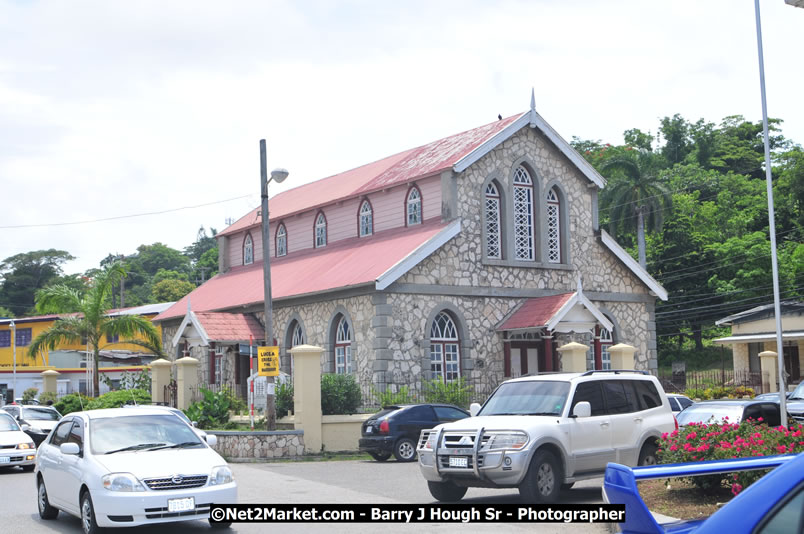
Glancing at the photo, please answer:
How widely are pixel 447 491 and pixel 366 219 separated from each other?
20.5 meters

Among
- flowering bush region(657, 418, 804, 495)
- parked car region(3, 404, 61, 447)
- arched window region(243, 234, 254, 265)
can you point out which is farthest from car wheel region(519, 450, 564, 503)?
arched window region(243, 234, 254, 265)

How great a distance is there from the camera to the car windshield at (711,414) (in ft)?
60.0

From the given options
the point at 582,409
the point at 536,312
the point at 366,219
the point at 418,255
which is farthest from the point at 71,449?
the point at 366,219

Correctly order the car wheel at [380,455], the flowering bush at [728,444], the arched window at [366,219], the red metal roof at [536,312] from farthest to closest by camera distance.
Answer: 1. the arched window at [366,219]
2. the red metal roof at [536,312]
3. the car wheel at [380,455]
4. the flowering bush at [728,444]

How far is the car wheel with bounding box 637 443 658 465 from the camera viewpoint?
1508 centimetres

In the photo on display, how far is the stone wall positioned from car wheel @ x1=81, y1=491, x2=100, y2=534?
11.2 metres

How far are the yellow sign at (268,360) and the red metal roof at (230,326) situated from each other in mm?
9111

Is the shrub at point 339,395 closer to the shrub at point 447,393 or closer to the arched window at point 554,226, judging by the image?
the shrub at point 447,393

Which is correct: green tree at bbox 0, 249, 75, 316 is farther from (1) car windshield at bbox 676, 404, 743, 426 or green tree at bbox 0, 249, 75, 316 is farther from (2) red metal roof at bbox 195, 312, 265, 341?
(1) car windshield at bbox 676, 404, 743, 426

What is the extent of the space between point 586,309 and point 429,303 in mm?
5125

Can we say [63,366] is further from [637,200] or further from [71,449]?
[71,449]

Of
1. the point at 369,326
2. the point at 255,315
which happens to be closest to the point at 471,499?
the point at 369,326

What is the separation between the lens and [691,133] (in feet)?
267

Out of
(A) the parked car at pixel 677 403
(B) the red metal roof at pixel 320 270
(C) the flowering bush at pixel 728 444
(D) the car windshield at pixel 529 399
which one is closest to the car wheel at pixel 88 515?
(D) the car windshield at pixel 529 399
